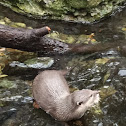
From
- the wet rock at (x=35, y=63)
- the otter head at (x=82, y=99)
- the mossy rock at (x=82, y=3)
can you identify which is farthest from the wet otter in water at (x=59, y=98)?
the mossy rock at (x=82, y=3)

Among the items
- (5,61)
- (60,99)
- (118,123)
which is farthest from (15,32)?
(118,123)

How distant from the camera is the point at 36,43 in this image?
4.77 m

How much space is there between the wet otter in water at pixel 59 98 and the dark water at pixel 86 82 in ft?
0.55

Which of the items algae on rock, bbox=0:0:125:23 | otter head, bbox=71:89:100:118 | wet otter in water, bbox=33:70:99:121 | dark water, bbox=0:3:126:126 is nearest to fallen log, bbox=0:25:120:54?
dark water, bbox=0:3:126:126

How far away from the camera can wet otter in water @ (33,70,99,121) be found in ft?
11.1

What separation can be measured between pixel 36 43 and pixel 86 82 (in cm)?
126

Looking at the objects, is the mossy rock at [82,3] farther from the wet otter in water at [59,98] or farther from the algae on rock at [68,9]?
the wet otter in water at [59,98]

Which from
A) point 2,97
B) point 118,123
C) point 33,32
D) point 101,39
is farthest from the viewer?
point 101,39

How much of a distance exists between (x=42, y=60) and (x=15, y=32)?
84 centimetres

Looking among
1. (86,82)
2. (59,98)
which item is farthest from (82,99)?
(86,82)

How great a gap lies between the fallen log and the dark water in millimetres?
176

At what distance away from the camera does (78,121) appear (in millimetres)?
3646

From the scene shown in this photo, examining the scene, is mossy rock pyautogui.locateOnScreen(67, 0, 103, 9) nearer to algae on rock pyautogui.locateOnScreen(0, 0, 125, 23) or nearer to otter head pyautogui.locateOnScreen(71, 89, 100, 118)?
algae on rock pyautogui.locateOnScreen(0, 0, 125, 23)

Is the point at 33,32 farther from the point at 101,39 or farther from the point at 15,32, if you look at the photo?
the point at 101,39
